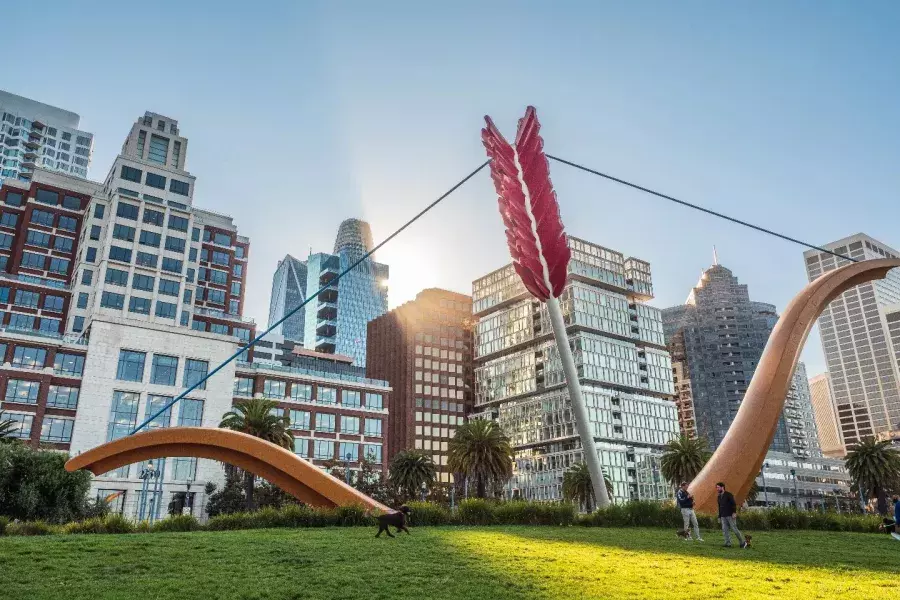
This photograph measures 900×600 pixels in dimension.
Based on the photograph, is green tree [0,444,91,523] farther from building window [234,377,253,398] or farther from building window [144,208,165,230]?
building window [144,208,165,230]

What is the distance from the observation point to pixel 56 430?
60281 millimetres

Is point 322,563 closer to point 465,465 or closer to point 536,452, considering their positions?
point 465,465

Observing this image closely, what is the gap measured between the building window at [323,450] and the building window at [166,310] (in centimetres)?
2195

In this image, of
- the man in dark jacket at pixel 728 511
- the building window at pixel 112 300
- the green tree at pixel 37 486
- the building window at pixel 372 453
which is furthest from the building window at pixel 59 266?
the man in dark jacket at pixel 728 511

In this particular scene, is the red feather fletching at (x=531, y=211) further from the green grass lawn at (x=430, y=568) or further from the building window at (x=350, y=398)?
the building window at (x=350, y=398)

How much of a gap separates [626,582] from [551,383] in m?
116

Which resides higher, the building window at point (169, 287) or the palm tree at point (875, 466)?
the building window at point (169, 287)

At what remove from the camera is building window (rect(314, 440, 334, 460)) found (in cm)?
7794

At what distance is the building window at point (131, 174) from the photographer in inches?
3135

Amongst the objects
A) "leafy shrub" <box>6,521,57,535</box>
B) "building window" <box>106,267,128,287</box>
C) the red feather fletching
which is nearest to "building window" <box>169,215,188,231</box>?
"building window" <box>106,267,128,287</box>

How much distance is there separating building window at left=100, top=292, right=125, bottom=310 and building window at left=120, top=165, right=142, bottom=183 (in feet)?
51.8

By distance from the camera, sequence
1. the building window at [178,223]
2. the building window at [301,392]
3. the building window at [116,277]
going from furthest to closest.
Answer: the building window at [178,223] < the building window at [301,392] < the building window at [116,277]

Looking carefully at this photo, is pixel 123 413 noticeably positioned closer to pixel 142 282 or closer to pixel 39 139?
pixel 142 282

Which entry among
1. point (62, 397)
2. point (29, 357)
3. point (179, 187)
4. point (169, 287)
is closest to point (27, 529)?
point (62, 397)
